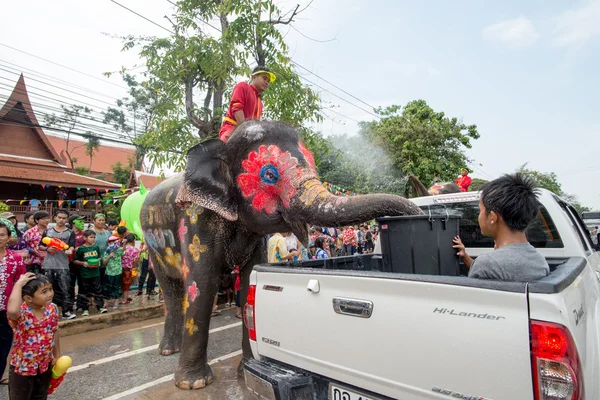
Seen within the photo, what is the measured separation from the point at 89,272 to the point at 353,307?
615 centimetres

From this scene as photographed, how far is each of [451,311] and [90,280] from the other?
263 inches

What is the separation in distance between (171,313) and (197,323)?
144cm

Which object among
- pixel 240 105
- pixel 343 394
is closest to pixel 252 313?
pixel 343 394

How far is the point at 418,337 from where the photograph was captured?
181 centimetres

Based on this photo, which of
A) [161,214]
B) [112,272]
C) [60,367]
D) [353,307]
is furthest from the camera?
[112,272]

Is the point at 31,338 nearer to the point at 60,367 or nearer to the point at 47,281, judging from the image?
the point at 60,367

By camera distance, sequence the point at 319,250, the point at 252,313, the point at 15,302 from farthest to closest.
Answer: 1. the point at 319,250
2. the point at 15,302
3. the point at 252,313

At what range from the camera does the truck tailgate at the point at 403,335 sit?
1586 millimetres

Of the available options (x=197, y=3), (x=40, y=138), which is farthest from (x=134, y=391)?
(x=40, y=138)

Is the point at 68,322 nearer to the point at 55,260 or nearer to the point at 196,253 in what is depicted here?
the point at 55,260

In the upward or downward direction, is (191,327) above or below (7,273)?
below

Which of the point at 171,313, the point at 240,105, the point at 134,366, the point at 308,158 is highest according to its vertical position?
the point at 240,105

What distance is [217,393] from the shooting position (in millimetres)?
3836

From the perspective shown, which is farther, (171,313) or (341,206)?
(171,313)
